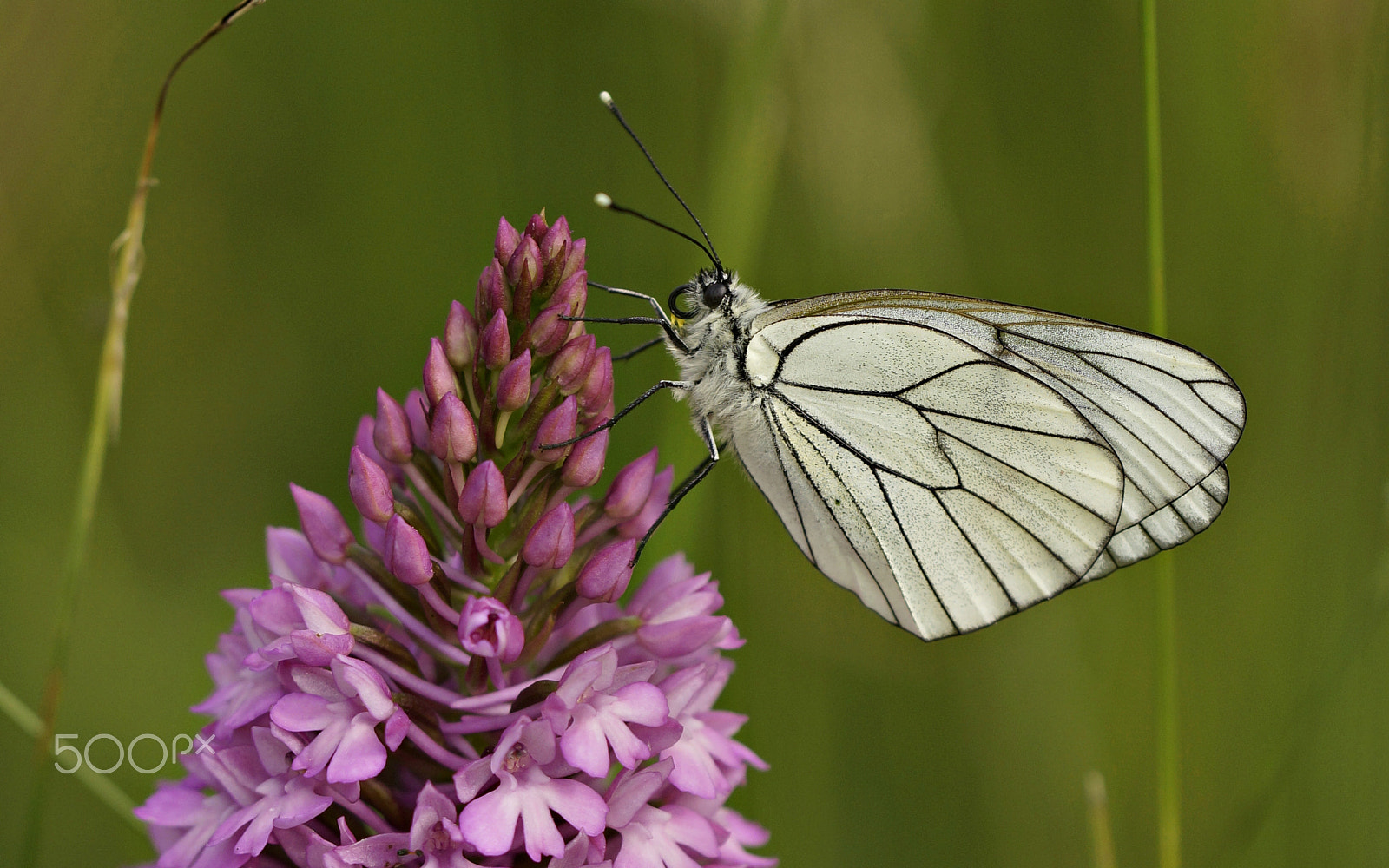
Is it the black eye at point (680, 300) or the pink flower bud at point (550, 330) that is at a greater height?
the black eye at point (680, 300)

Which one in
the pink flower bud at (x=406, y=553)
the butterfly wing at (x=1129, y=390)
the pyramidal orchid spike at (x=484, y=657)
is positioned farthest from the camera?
the butterfly wing at (x=1129, y=390)

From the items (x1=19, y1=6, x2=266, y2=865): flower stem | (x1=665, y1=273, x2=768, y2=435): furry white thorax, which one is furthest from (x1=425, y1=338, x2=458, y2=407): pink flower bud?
(x1=665, y1=273, x2=768, y2=435): furry white thorax

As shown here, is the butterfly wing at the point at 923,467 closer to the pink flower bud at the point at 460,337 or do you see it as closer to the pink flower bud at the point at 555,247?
the pink flower bud at the point at 555,247

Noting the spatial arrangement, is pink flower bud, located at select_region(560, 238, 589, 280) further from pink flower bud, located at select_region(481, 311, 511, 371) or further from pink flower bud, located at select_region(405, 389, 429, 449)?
pink flower bud, located at select_region(405, 389, 429, 449)

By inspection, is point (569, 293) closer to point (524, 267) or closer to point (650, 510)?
point (524, 267)

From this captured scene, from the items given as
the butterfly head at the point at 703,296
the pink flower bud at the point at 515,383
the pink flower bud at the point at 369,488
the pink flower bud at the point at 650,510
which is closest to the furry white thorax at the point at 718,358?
the butterfly head at the point at 703,296
